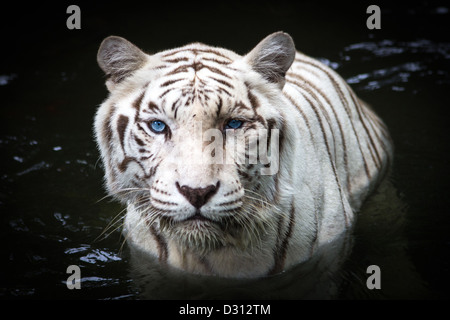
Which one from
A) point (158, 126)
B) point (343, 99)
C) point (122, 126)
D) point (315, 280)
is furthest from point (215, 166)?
point (343, 99)

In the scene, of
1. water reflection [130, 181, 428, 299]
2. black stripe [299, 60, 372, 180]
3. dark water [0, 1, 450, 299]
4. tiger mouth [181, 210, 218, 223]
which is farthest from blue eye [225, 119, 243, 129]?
black stripe [299, 60, 372, 180]

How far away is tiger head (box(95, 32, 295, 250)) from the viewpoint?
78.0 inches

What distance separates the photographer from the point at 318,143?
274cm

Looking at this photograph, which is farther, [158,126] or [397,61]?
[397,61]

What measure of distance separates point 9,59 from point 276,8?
2.73 meters

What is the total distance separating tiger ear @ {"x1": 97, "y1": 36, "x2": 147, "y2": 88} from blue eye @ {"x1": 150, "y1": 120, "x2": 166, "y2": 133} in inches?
11.6

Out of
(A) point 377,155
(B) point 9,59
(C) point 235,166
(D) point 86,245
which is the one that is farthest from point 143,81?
(B) point 9,59

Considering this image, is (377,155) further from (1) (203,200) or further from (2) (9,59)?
(2) (9,59)

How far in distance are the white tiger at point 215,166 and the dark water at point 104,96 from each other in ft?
1.05

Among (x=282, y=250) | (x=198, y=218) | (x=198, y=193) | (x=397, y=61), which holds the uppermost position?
(x=397, y=61)

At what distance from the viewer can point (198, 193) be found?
1.91m

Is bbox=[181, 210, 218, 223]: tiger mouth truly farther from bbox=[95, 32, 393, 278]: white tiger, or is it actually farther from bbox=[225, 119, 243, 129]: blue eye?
bbox=[225, 119, 243, 129]: blue eye

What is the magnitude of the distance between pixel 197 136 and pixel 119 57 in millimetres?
520

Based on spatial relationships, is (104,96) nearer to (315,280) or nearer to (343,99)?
(343,99)
